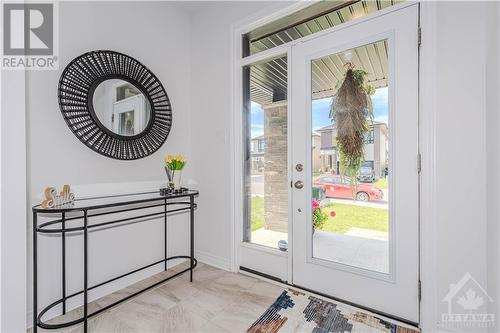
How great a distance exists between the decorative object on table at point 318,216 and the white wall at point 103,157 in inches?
56.9

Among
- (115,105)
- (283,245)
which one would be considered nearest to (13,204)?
(115,105)

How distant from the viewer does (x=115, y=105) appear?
7.02 ft

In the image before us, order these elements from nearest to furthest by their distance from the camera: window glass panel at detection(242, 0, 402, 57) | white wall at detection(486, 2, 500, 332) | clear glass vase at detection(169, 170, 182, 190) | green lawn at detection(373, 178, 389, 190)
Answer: white wall at detection(486, 2, 500, 332) → green lawn at detection(373, 178, 389, 190) → window glass panel at detection(242, 0, 402, 57) → clear glass vase at detection(169, 170, 182, 190)

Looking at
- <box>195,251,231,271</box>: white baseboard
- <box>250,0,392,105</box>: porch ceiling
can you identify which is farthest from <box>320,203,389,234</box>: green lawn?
<box>195,251,231,271</box>: white baseboard

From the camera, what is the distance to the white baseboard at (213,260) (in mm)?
2530

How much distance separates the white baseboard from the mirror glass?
4.81ft

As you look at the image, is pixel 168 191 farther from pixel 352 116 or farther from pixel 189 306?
pixel 352 116

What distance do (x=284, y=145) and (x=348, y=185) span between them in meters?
0.65

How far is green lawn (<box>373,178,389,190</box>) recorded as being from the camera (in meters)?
1.78

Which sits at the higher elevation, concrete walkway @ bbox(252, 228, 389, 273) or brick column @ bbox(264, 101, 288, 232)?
brick column @ bbox(264, 101, 288, 232)

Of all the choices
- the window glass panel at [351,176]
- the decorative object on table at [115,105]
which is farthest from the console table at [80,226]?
the window glass panel at [351,176]

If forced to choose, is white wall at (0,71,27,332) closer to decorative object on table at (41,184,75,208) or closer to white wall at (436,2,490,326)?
decorative object on table at (41,184,75,208)

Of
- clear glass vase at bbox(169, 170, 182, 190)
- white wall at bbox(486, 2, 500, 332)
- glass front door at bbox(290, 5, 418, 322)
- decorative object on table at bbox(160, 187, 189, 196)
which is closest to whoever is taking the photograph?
white wall at bbox(486, 2, 500, 332)

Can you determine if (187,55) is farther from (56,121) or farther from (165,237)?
(165,237)
